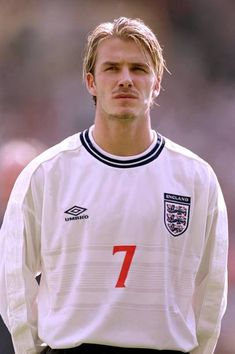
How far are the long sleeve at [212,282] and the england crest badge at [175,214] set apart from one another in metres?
0.08

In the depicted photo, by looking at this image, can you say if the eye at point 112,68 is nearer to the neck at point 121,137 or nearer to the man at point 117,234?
the man at point 117,234

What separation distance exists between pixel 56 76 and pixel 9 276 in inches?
76.5

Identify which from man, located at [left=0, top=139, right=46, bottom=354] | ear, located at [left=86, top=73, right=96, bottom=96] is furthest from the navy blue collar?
man, located at [left=0, top=139, right=46, bottom=354]

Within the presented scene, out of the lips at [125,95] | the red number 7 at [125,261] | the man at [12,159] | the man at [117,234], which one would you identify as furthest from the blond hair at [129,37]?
the man at [12,159]

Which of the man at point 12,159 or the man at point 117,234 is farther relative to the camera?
the man at point 12,159

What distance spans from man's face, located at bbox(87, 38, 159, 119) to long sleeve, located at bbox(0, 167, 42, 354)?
10.5 inches

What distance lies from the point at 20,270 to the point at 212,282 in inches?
18.3

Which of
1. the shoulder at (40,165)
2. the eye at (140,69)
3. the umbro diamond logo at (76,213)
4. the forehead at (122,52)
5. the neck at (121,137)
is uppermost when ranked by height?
the forehead at (122,52)

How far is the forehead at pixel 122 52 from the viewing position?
6.08 ft

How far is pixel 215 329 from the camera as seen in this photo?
75.6 inches

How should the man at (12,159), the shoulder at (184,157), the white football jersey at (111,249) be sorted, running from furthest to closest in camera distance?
the man at (12,159) → the shoulder at (184,157) → the white football jersey at (111,249)

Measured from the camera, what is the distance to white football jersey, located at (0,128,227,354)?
1.77 m

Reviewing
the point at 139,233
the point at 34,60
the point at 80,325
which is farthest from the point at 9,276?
the point at 34,60

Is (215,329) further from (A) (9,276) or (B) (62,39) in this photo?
(B) (62,39)
